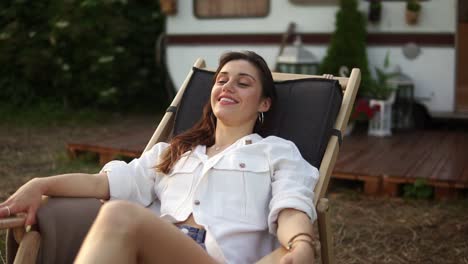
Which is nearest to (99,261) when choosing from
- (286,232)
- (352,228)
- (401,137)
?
(286,232)

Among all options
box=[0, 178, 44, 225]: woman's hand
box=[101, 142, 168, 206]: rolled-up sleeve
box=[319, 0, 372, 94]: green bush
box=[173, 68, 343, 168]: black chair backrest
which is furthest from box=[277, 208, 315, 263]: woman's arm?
box=[319, 0, 372, 94]: green bush

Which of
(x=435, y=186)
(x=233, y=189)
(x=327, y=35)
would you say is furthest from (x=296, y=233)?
(x=327, y=35)

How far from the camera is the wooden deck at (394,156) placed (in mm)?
4367

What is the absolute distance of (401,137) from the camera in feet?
19.5

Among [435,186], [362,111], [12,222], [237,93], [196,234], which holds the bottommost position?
[435,186]

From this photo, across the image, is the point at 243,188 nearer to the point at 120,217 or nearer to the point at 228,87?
the point at 228,87

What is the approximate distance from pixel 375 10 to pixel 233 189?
4.36 metres

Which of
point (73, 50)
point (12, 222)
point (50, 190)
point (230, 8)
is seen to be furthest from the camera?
point (73, 50)

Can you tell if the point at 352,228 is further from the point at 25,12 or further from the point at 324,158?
the point at 25,12

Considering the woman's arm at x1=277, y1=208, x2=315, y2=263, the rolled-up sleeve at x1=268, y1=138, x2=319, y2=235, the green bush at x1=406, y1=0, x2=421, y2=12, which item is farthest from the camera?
the green bush at x1=406, y1=0, x2=421, y2=12

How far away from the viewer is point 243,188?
2.37 m

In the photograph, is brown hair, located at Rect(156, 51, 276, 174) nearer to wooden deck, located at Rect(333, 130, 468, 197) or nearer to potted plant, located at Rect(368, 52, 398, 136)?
wooden deck, located at Rect(333, 130, 468, 197)

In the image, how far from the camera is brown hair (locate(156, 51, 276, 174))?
8.49ft

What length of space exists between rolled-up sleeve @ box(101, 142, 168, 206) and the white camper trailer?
4193 mm
